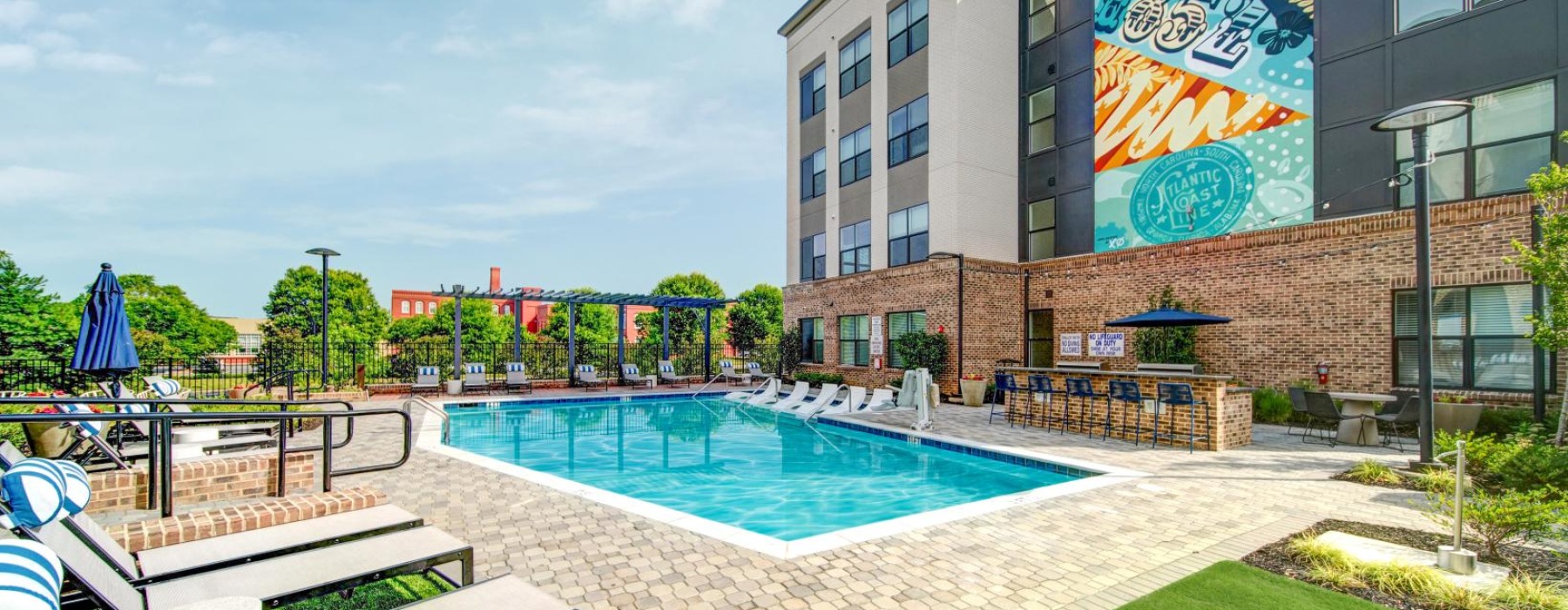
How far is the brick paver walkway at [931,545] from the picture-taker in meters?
4.07

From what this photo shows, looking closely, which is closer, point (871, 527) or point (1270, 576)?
point (1270, 576)

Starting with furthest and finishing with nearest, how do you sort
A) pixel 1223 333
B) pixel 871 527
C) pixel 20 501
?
1. pixel 1223 333
2. pixel 871 527
3. pixel 20 501

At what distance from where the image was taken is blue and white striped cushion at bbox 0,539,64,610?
181 centimetres

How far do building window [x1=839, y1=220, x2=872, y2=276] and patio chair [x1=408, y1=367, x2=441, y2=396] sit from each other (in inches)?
481

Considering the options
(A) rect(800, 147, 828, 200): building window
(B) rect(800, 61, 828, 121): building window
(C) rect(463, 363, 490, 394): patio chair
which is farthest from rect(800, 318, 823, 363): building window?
(C) rect(463, 363, 490, 394): patio chair

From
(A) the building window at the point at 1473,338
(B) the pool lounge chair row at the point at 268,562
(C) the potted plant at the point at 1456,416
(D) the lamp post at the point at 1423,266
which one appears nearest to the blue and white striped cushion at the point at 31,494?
(B) the pool lounge chair row at the point at 268,562

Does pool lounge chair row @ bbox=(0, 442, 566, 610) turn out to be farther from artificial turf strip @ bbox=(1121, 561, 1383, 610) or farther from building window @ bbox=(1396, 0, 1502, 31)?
building window @ bbox=(1396, 0, 1502, 31)

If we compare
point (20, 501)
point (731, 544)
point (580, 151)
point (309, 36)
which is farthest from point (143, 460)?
point (580, 151)

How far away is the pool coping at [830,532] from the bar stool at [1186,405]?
2.06m

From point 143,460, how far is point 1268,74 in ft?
60.6

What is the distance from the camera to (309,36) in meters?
11.3

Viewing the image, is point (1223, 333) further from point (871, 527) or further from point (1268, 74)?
point (871, 527)

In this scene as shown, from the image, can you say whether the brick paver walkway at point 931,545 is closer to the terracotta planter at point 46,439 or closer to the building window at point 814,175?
the terracotta planter at point 46,439

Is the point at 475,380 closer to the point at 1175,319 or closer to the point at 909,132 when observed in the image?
the point at 909,132
